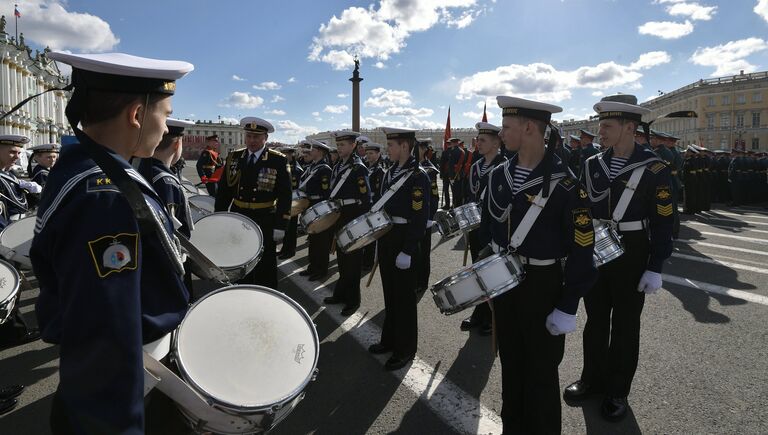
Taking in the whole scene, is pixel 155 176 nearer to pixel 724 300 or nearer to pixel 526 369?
pixel 526 369

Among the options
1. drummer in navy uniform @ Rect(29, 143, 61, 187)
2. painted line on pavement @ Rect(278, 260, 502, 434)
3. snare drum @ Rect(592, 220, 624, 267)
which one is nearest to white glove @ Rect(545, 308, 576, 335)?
snare drum @ Rect(592, 220, 624, 267)

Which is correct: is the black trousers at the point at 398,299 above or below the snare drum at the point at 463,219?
below

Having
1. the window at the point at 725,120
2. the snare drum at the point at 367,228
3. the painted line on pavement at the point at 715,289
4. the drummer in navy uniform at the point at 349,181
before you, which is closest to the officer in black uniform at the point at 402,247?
the snare drum at the point at 367,228

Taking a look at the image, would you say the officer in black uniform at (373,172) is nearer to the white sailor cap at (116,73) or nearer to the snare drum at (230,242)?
the snare drum at (230,242)

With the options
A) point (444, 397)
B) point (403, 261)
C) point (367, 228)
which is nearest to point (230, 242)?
point (367, 228)

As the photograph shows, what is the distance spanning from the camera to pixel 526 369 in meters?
2.89

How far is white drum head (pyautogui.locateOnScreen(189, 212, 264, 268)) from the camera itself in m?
4.11

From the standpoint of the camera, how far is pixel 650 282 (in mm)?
3354

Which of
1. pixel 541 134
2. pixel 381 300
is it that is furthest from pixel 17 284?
pixel 541 134

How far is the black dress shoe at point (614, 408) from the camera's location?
11.0 ft

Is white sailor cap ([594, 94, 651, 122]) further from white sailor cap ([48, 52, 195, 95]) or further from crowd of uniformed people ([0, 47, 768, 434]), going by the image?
white sailor cap ([48, 52, 195, 95])

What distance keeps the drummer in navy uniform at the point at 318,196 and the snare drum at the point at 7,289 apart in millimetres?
4164

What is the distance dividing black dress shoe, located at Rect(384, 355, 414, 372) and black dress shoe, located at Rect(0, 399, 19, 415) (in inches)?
→ 124

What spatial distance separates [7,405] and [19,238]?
1.89 meters
